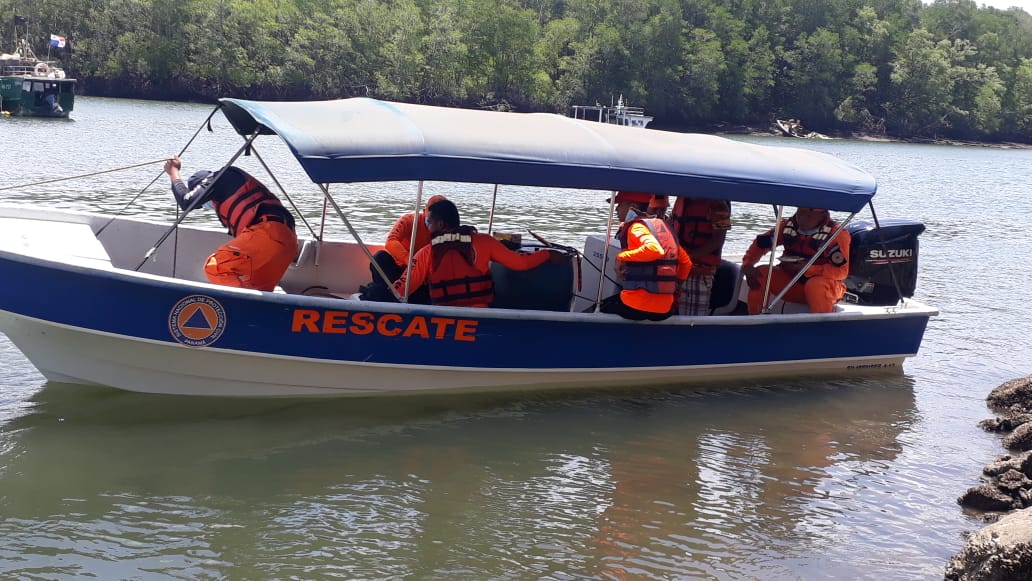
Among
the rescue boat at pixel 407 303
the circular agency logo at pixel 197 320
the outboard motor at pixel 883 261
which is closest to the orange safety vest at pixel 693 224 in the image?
the rescue boat at pixel 407 303

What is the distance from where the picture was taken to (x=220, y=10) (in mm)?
72375

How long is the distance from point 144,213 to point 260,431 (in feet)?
32.9

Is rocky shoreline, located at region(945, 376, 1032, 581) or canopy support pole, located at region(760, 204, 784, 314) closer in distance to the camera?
rocky shoreline, located at region(945, 376, 1032, 581)

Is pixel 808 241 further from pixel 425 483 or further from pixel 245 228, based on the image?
pixel 245 228

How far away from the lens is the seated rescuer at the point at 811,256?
8.81 m

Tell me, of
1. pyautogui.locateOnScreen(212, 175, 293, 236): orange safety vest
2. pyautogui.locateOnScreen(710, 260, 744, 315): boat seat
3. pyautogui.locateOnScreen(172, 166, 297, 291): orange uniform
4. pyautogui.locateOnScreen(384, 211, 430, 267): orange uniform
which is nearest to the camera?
pyautogui.locateOnScreen(172, 166, 297, 291): orange uniform

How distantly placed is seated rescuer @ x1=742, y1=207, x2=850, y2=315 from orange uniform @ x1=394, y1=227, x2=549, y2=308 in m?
2.69

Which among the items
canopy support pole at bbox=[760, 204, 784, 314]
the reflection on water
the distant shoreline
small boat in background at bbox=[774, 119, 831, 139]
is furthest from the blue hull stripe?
small boat in background at bbox=[774, 119, 831, 139]

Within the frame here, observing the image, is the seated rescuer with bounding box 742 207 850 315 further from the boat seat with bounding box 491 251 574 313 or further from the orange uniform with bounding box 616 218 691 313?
the boat seat with bounding box 491 251 574 313

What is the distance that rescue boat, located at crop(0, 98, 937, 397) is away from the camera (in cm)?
666

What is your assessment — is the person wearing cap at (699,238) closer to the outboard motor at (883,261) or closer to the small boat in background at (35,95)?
the outboard motor at (883,261)

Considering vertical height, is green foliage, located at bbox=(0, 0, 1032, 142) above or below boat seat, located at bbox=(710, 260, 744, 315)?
above

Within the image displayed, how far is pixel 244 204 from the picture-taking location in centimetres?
735

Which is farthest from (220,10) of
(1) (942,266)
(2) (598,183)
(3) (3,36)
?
(2) (598,183)
